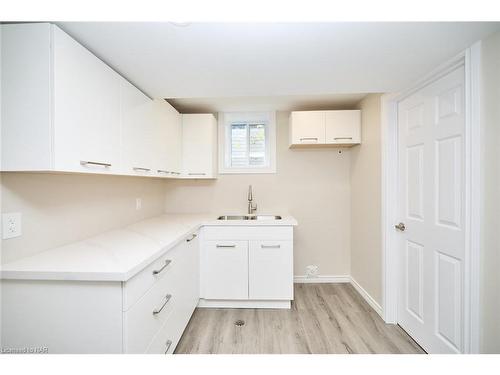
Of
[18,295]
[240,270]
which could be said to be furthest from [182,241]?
[18,295]

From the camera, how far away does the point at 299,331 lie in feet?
6.26

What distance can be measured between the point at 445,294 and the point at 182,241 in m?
1.86

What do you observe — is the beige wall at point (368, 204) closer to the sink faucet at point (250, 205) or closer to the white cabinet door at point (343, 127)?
the white cabinet door at point (343, 127)

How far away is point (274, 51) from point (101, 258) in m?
1.43

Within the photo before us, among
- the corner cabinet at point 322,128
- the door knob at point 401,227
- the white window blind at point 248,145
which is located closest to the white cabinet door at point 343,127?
the corner cabinet at point 322,128

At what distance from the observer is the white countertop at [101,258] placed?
98cm

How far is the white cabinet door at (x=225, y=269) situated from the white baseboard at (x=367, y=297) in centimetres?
129

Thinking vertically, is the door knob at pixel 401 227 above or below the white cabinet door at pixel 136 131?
below

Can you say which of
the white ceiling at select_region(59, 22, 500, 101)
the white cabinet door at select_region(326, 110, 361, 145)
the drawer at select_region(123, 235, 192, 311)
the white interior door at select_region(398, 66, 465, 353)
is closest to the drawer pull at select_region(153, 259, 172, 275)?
the drawer at select_region(123, 235, 192, 311)

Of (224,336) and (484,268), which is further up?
(484,268)

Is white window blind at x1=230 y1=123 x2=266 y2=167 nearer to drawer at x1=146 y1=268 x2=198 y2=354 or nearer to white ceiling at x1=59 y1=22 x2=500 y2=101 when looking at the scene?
white ceiling at x1=59 y1=22 x2=500 y2=101
